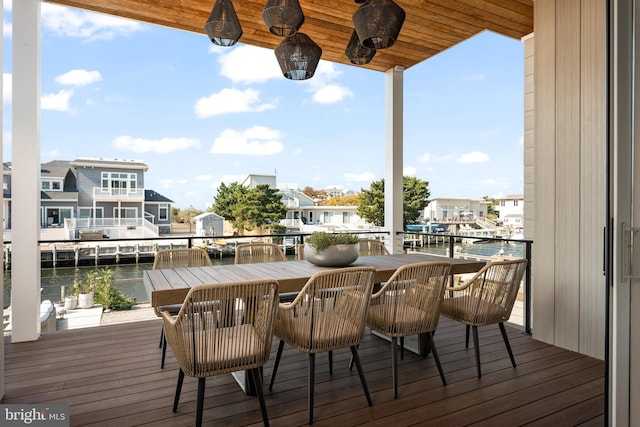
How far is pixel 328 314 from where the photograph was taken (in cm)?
214

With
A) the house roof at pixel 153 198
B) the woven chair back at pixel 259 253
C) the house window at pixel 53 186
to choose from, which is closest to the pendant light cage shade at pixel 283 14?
the woven chair back at pixel 259 253

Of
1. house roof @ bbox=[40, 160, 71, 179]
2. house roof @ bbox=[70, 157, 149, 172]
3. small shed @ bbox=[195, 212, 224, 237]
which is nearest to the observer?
house roof @ bbox=[40, 160, 71, 179]

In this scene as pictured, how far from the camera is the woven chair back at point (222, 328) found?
175 centimetres

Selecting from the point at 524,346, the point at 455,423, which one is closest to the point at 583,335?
the point at 524,346

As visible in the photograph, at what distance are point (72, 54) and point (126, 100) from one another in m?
4.87

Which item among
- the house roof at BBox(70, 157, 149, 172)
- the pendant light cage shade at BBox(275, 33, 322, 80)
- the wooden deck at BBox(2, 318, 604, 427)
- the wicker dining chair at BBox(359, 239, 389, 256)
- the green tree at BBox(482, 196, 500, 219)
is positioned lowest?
the wooden deck at BBox(2, 318, 604, 427)

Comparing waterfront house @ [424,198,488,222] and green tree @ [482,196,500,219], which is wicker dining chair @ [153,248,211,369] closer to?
waterfront house @ [424,198,488,222]

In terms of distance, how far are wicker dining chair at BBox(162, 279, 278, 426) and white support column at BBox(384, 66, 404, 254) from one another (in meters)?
3.46

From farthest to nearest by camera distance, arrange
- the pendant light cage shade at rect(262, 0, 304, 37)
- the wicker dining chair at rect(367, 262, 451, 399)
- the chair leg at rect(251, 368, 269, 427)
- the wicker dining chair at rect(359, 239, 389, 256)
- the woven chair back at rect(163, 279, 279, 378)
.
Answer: the wicker dining chair at rect(359, 239, 389, 256)
the pendant light cage shade at rect(262, 0, 304, 37)
the wicker dining chair at rect(367, 262, 451, 399)
the chair leg at rect(251, 368, 269, 427)
the woven chair back at rect(163, 279, 279, 378)

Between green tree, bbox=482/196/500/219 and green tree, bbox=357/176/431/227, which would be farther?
green tree, bbox=357/176/431/227

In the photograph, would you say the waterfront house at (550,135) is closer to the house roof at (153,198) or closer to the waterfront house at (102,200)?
the waterfront house at (102,200)

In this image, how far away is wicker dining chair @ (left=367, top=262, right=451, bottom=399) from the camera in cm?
233

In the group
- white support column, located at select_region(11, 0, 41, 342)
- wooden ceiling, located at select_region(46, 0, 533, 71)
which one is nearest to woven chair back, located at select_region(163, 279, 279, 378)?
white support column, located at select_region(11, 0, 41, 342)

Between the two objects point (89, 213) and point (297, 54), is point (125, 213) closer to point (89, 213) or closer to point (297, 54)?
point (89, 213)
